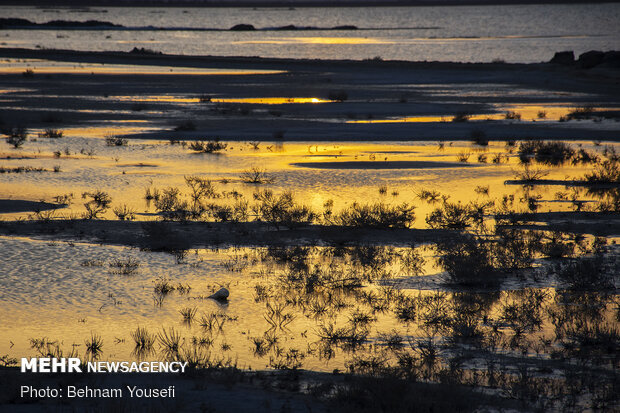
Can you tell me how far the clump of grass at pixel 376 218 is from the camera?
1373cm

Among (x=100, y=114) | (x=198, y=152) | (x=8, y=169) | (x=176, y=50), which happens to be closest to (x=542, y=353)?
(x=8, y=169)

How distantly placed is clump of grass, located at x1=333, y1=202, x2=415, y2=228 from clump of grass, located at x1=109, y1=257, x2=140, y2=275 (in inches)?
146

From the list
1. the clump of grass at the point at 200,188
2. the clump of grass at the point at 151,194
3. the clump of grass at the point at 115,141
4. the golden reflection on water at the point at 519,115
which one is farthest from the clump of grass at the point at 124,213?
the golden reflection on water at the point at 519,115

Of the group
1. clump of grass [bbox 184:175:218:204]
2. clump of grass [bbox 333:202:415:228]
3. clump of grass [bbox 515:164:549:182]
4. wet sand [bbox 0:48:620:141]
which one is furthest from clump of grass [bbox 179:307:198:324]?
wet sand [bbox 0:48:620:141]

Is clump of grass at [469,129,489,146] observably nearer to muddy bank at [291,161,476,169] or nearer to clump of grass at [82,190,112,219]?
muddy bank at [291,161,476,169]

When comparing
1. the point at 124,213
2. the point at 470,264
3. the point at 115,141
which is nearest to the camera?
the point at 470,264

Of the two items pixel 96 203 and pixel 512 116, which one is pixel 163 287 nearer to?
pixel 96 203

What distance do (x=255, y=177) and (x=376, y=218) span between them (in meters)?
5.28

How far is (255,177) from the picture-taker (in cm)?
1853

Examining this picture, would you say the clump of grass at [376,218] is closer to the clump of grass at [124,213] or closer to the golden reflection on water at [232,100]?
the clump of grass at [124,213]

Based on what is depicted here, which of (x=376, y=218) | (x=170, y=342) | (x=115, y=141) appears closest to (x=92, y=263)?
(x=170, y=342)

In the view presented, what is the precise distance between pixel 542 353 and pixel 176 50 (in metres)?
73.2

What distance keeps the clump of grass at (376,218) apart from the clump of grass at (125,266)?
3.70 metres

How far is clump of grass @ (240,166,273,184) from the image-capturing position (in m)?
18.3
